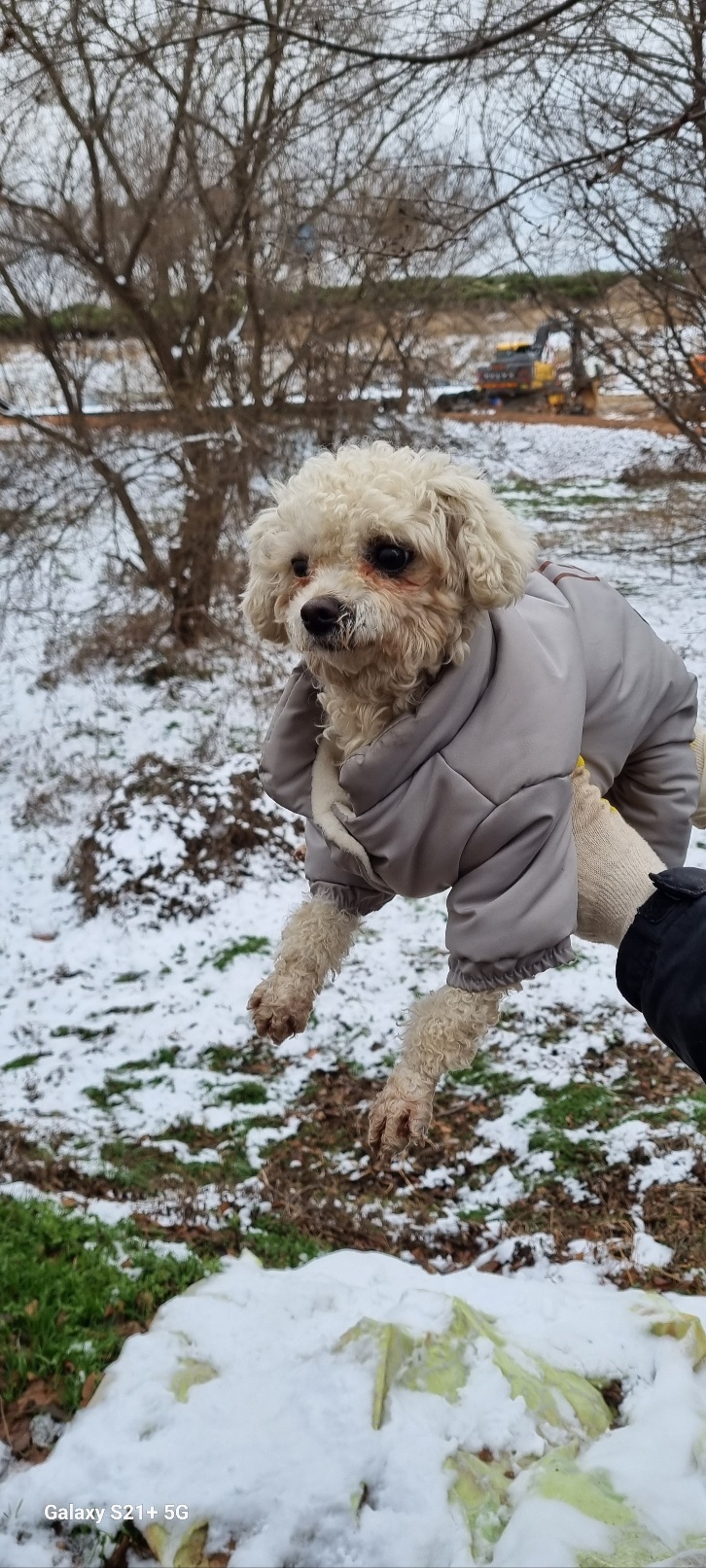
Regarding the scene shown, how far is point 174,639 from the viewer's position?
377 inches

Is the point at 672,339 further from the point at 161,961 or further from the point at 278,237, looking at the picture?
the point at 161,961

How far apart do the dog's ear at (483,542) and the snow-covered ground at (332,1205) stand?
2.28m


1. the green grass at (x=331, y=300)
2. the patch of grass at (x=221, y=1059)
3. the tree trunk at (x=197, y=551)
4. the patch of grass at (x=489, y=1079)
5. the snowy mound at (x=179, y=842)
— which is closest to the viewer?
the patch of grass at (x=489, y=1079)

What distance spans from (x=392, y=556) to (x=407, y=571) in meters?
0.05

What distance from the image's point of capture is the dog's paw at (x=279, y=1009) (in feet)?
7.61

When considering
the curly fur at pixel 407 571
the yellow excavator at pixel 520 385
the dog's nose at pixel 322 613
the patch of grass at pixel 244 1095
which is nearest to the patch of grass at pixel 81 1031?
the patch of grass at pixel 244 1095

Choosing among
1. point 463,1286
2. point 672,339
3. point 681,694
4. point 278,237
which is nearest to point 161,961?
point 463,1286

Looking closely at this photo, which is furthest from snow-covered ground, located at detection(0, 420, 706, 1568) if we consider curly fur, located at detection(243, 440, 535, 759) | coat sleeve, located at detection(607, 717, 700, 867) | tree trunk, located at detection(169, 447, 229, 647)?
curly fur, located at detection(243, 440, 535, 759)

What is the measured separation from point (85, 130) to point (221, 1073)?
723cm

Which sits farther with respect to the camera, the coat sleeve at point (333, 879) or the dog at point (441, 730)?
the coat sleeve at point (333, 879)

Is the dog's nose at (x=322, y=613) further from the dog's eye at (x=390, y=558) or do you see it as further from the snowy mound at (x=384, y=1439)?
the snowy mound at (x=384, y=1439)

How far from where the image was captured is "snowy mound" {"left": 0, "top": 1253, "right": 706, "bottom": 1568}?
2576 millimetres

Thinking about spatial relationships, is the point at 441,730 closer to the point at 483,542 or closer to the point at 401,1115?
the point at 483,542

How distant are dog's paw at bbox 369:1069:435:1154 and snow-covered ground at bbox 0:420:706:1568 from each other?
1.18 m
